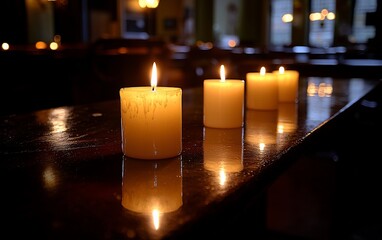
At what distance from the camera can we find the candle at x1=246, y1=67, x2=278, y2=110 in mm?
1098

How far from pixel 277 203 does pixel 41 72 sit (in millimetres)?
1942

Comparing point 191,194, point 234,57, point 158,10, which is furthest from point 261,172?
point 158,10

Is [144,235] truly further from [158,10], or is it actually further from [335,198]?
[158,10]

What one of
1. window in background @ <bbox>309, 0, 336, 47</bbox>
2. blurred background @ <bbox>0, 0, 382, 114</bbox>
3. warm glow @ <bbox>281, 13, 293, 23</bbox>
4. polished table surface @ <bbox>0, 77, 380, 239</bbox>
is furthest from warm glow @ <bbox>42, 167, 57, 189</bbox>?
warm glow @ <bbox>281, 13, 293, 23</bbox>

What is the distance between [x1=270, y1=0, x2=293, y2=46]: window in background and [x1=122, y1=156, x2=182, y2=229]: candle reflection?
12.2 m

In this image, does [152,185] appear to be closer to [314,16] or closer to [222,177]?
[222,177]

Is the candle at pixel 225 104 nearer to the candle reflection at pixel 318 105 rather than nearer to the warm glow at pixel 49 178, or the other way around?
the candle reflection at pixel 318 105

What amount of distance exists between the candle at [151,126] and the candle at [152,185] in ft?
0.05

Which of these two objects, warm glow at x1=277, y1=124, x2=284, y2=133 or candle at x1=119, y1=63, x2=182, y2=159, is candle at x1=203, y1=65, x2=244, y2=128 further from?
candle at x1=119, y1=63, x2=182, y2=159

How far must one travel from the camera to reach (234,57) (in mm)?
4543

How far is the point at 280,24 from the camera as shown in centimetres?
1252

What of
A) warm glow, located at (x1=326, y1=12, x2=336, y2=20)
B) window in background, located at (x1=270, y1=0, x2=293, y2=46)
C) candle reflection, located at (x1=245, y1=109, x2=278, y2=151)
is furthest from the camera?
window in background, located at (x1=270, y1=0, x2=293, y2=46)

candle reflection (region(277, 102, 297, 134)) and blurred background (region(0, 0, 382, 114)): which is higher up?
blurred background (region(0, 0, 382, 114))

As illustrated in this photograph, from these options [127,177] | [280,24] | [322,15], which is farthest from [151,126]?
[280,24]
